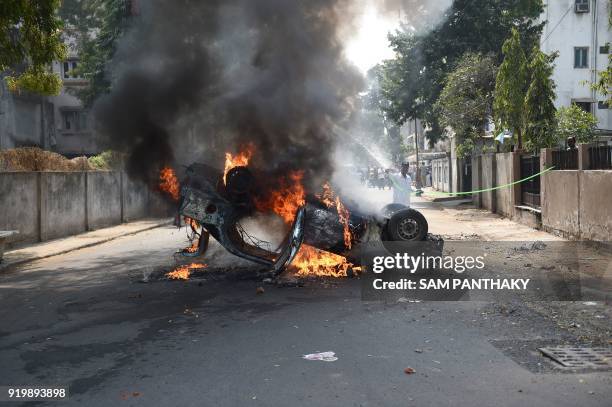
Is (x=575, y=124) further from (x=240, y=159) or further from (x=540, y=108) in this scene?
(x=240, y=159)

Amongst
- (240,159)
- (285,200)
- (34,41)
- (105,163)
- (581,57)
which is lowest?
(285,200)

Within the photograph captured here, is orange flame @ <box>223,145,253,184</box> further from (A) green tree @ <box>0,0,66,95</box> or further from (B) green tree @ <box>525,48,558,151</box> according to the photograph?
(B) green tree @ <box>525,48,558,151</box>

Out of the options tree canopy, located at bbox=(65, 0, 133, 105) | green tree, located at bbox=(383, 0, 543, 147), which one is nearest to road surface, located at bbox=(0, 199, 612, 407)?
tree canopy, located at bbox=(65, 0, 133, 105)

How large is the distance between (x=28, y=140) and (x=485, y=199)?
24.9 m

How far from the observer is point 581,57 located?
37500 mm

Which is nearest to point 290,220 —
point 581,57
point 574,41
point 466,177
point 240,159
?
point 240,159

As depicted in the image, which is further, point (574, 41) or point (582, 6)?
point (574, 41)

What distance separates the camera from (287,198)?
30.7 feet

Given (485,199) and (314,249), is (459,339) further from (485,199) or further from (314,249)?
(485,199)

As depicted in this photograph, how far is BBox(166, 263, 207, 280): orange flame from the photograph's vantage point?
897cm

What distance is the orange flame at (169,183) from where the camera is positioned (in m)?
10.2

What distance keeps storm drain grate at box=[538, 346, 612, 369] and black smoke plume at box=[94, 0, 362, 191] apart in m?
6.60

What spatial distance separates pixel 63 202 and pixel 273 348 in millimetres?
12929

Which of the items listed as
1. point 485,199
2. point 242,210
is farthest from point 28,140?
point 242,210
